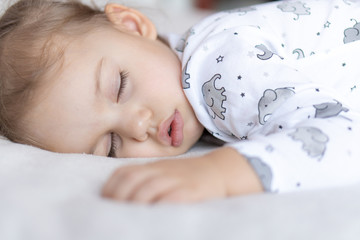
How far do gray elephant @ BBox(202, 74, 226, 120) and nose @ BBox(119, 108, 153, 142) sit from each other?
12 centimetres

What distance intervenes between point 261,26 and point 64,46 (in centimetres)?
41

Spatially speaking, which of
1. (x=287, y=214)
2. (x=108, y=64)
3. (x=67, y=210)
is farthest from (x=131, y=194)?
(x=108, y=64)

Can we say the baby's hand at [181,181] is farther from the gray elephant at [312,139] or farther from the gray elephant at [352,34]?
the gray elephant at [352,34]

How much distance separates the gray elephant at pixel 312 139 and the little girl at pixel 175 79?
3 centimetres

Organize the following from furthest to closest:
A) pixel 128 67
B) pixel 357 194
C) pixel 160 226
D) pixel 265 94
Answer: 1. pixel 128 67
2. pixel 265 94
3. pixel 357 194
4. pixel 160 226

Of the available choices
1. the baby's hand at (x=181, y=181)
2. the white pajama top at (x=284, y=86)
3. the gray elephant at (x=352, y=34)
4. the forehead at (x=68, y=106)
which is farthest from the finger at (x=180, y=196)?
the gray elephant at (x=352, y=34)

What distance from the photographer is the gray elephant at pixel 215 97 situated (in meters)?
0.97

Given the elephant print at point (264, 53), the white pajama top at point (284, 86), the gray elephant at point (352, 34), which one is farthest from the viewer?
the gray elephant at point (352, 34)

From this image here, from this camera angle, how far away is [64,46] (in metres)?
1.00

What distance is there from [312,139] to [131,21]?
2.02 ft

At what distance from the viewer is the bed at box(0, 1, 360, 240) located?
548 mm

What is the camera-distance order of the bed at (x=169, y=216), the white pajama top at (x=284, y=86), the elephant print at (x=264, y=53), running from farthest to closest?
1. the elephant print at (x=264, y=53)
2. the white pajama top at (x=284, y=86)
3. the bed at (x=169, y=216)

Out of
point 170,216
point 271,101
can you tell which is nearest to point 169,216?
point 170,216

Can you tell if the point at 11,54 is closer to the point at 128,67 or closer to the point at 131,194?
the point at 128,67
